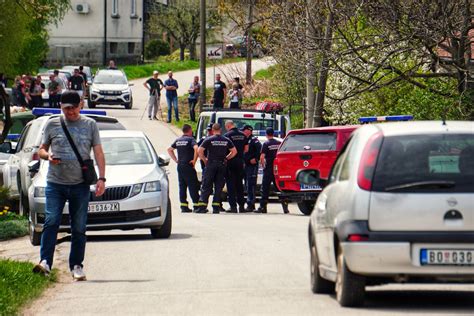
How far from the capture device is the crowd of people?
44.8m

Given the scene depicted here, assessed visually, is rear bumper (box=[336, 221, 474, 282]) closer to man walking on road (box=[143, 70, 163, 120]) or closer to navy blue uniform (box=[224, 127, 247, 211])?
navy blue uniform (box=[224, 127, 247, 211])

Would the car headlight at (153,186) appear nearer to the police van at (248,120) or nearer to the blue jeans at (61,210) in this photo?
the blue jeans at (61,210)

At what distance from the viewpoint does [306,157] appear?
24.6m

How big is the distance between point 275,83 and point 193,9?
157ft

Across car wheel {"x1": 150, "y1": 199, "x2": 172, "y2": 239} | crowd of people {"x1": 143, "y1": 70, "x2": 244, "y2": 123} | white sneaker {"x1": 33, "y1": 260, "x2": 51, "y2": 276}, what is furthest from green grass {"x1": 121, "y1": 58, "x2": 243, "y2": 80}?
white sneaker {"x1": 33, "y1": 260, "x2": 51, "y2": 276}

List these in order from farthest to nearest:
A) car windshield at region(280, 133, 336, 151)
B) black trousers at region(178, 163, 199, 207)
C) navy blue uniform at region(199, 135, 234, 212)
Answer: black trousers at region(178, 163, 199, 207) < navy blue uniform at region(199, 135, 234, 212) < car windshield at region(280, 133, 336, 151)

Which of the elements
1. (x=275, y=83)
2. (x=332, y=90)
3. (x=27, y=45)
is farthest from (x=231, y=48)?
(x=332, y=90)

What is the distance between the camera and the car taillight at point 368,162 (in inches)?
386

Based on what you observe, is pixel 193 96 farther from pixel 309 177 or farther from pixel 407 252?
pixel 407 252

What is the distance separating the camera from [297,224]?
2159 cm

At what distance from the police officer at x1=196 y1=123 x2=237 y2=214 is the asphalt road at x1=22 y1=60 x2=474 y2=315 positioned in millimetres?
5481

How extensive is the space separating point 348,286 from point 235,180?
1589 cm

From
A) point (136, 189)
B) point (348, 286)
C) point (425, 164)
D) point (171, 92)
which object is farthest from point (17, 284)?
point (171, 92)

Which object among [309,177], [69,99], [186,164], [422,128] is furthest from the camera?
[186,164]
